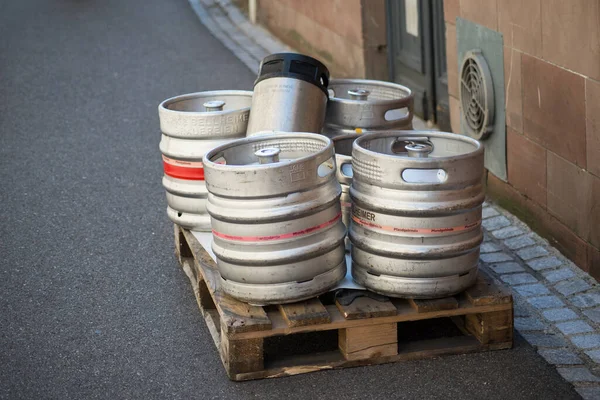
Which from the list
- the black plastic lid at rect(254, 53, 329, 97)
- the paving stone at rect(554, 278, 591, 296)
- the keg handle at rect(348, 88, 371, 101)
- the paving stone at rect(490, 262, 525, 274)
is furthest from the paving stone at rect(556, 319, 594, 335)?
the black plastic lid at rect(254, 53, 329, 97)

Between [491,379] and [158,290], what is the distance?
198cm

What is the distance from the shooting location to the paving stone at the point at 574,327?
15.0ft

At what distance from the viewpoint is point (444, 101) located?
7707 mm

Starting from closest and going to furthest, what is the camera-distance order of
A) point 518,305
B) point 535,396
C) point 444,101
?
1. point 535,396
2. point 518,305
3. point 444,101

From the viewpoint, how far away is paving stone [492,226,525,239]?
5.75 metres

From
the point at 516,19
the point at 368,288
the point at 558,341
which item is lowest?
the point at 558,341

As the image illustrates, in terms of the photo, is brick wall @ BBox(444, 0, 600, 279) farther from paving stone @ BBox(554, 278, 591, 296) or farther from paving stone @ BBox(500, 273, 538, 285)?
paving stone @ BBox(500, 273, 538, 285)

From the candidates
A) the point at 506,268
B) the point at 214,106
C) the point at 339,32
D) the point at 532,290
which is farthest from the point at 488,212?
the point at 339,32

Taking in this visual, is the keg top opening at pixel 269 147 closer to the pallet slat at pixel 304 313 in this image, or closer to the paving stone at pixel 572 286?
the pallet slat at pixel 304 313

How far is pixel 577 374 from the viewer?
418 cm

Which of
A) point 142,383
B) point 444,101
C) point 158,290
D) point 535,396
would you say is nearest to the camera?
point 535,396

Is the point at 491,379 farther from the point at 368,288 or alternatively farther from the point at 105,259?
the point at 105,259

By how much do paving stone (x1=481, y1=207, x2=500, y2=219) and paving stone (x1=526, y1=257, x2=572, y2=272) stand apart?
28.6 inches

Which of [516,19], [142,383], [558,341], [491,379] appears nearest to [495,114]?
[516,19]
